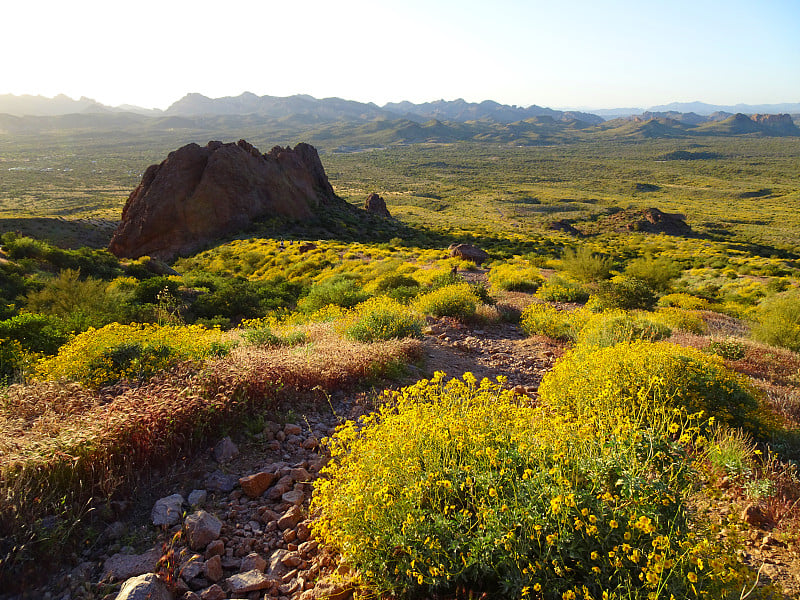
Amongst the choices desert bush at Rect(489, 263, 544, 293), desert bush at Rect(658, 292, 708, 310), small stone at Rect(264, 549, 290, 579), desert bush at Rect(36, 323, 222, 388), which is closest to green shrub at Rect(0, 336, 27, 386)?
desert bush at Rect(36, 323, 222, 388)

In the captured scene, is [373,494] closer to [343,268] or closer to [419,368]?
[419,368]

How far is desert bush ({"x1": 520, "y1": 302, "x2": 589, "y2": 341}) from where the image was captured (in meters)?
8.31

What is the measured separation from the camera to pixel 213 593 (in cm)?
264

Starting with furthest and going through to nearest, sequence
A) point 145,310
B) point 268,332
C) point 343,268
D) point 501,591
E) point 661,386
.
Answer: point 343,268 < point 145,310 < point 268,332 < point 661,386 < point 501,591

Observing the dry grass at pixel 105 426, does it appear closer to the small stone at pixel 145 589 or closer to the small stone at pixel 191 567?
the small stone at pixel 145 589

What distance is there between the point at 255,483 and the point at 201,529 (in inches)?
23.6

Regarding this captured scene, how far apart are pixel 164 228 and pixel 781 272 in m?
38.2

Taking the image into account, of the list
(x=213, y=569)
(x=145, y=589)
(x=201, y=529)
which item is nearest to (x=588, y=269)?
(x=201, y=529)

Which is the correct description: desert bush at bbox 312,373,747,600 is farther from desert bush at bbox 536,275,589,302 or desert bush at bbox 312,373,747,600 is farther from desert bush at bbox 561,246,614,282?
desert bush at bbox 561,246,614,282

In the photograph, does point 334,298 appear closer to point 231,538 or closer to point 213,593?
point 231,538

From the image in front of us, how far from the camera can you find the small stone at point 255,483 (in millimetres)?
3559

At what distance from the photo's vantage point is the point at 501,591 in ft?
7.47

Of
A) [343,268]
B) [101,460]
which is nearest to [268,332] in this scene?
[101,460]

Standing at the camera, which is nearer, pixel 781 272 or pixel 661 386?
pixel 661 386
